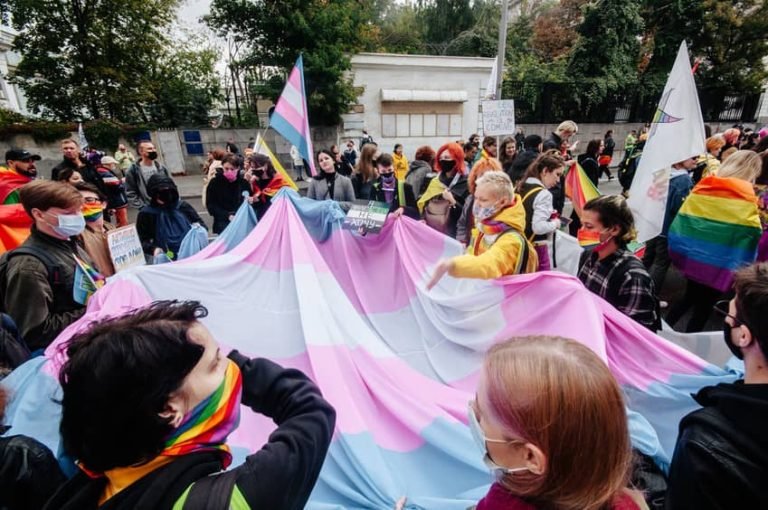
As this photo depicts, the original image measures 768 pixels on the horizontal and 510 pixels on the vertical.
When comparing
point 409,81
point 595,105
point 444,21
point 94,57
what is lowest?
point 595,105

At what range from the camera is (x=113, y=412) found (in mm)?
820

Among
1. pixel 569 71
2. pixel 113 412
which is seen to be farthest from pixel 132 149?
pixel 569 71

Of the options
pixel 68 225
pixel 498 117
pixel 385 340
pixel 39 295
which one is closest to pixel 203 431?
pixel 39 295

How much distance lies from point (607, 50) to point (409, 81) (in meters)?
8.76

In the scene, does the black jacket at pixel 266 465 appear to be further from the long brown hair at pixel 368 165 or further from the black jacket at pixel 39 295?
the long brown hair at pixel 368 165

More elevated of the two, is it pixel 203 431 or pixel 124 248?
pixel 203 431

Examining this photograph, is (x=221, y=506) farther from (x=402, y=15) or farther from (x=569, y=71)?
(x=402, y=15)

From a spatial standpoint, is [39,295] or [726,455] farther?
[39,295]

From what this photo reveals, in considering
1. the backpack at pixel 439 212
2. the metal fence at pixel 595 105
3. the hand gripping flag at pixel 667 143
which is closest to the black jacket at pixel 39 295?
the backpack at pixel 439 212

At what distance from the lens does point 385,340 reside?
2955 millimetres

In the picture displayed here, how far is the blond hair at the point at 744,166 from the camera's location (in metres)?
3.31

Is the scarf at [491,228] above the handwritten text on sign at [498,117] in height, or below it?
below

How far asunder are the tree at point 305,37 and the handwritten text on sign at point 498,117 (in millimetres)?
8505

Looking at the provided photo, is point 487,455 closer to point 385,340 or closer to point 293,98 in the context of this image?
point 385,340
